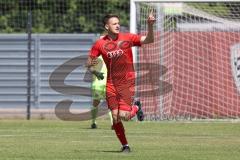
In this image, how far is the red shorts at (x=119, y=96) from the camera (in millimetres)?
13812

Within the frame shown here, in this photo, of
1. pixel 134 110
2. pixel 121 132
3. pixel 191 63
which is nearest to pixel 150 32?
pixel 134 110

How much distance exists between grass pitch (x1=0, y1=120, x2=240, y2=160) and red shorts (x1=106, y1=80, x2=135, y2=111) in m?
0.77

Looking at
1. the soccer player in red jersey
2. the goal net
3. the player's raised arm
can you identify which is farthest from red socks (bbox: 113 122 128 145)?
the goal net

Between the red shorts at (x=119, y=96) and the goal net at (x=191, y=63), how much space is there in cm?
1060

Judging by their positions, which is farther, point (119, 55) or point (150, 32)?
point (119, 55)

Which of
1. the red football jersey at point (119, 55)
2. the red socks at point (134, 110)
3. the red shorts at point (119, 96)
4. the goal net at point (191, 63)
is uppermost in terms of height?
the red football jersey at point (119, 55)

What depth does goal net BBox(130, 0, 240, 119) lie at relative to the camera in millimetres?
24656

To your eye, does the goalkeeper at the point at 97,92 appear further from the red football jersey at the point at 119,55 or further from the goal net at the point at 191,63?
the red football jersey at the point at 119,55

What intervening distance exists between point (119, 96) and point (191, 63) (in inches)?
484

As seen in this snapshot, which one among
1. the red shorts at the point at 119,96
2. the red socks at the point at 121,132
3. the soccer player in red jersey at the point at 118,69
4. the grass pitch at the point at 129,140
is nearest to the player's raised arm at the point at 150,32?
the soccer player in red jersey at the point at 118,69

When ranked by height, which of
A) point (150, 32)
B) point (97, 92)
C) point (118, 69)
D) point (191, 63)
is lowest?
point (191, 63)

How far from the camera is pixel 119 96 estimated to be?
13852mm

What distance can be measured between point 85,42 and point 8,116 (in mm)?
3547

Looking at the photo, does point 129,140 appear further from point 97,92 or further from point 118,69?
point 97,92
